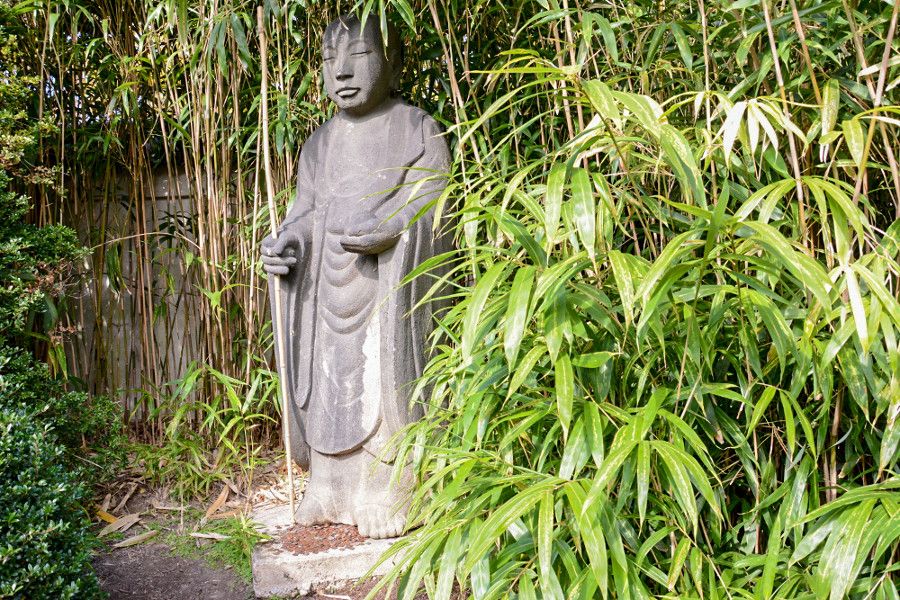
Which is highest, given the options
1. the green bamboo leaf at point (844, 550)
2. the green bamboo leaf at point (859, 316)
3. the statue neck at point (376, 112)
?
the statue neck at point (376, 112)

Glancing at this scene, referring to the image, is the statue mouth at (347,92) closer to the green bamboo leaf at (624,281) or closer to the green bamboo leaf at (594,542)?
the green bamboo leaf at (624,281)

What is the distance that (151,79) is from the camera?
352 cm

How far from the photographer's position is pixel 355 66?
274cm

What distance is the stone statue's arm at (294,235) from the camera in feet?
8.98

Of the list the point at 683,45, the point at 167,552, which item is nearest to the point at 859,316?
the point at 683,45

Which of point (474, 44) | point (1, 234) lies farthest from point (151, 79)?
point (474, 44)

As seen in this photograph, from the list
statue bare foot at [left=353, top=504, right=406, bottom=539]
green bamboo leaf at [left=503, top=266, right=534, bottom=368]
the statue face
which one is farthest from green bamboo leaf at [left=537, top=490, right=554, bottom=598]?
the statue face

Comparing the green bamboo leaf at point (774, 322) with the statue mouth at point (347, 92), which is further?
the statue mouth at point (347, 92)

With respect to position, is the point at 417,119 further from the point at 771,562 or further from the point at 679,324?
the point at 771,562

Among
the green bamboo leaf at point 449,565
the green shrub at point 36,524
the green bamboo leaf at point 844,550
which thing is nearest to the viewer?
the green bamboo leaf at point 844,550

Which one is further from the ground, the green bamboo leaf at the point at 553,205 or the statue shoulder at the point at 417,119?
the statue shoulder at the point at 417,119

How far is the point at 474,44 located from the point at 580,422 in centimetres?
188

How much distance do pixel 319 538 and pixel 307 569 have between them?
0.17m

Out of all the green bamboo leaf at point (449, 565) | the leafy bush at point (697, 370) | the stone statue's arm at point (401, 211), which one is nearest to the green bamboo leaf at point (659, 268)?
the leafy bush at point (697, 370)
